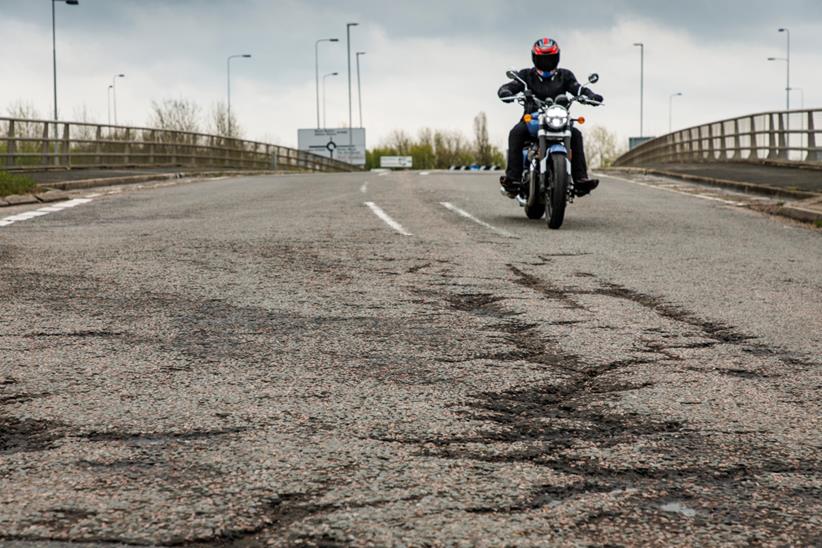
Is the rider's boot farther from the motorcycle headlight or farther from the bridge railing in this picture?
the bridge railing

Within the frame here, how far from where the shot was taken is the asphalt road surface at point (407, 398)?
2.58 m

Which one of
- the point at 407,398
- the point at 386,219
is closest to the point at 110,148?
the point at 386,219

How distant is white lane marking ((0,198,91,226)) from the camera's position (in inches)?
456

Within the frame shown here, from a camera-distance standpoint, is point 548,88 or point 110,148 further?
point 110,148

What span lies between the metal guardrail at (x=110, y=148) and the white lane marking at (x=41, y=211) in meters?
7.40

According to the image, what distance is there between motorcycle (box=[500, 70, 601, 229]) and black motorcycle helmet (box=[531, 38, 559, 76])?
0.28 metres

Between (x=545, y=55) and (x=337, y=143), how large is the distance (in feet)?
255

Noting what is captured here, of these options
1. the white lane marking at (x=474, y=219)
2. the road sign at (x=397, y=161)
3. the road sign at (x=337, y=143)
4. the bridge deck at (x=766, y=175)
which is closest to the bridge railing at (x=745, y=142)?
the bridge deck at (x=766, y=175)

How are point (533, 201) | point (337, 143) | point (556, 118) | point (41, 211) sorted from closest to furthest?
1. point (556, 118)
2. point (533, 201)
3. point (41, 211)
4. point (337, 143)

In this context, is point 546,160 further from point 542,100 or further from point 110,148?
point 110,148

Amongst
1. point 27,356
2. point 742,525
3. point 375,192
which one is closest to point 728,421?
point 742,525

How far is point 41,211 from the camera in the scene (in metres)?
13.1

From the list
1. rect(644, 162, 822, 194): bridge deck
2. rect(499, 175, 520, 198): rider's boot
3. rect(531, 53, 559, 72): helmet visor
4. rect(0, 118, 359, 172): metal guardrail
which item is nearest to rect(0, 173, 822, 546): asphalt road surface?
rect(499, 175, 520, 198): rider's boot

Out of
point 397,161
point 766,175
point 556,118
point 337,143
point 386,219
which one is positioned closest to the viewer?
point 556,118
